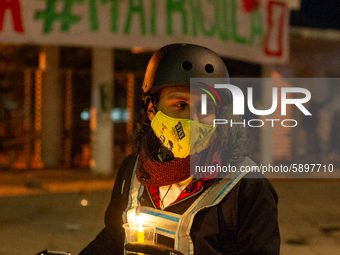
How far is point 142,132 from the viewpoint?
2.18m

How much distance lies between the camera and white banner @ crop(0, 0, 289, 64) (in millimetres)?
6000

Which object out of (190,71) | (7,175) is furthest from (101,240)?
(7,175)

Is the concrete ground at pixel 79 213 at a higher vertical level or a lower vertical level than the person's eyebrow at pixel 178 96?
lower

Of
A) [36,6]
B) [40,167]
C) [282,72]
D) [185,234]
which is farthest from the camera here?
[282,72]

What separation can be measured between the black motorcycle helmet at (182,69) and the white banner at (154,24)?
168 inches

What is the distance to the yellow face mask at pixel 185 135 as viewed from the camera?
5.97ft

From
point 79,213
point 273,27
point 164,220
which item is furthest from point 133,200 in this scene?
point 273,27

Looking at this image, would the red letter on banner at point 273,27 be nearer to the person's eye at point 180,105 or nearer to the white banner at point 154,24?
the white banner at point 154,24

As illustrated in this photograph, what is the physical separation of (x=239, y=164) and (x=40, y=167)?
9.11 meters

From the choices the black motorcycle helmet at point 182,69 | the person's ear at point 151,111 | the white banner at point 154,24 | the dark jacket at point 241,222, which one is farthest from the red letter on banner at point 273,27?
the dark jacket at point 241,222

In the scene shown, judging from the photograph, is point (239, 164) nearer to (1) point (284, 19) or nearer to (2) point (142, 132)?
(2) point (142, 132)

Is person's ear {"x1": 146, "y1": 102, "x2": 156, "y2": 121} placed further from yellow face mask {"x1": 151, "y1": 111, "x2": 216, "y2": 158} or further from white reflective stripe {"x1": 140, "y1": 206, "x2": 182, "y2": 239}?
white reflective stripe {"x1": 140, "y1": 206, "x2": 182, "y2": 239}

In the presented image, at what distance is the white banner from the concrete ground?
8.60 feet

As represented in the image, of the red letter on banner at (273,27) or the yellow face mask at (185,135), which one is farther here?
the red letter on banner at (273,27)
